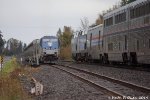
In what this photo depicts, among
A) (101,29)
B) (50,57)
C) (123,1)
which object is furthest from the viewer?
(123,1)

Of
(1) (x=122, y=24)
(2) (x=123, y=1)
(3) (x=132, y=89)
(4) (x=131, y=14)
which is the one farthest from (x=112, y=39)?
(2) (x=123, y=1)

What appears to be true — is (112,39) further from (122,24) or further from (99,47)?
(99,47)

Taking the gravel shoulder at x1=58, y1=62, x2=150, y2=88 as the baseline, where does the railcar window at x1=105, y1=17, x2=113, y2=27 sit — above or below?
above

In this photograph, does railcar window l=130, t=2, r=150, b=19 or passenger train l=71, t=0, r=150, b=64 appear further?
passenger train l=71, t=0, r=150, b=64

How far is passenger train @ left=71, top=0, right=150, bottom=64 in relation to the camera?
2536cm

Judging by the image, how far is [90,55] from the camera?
147 ft

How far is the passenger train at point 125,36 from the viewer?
2536 cm

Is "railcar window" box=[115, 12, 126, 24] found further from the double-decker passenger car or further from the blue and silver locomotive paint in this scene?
the blue and silver locomotive paint

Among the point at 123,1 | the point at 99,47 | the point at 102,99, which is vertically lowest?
the point at 102,99

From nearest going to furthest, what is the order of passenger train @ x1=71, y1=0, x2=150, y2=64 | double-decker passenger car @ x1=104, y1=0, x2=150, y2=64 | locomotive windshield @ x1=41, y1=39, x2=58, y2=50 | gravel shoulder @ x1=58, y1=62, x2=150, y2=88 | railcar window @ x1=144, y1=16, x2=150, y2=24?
gravel shoulder @ x1=58, y1=62, x2=150, y2=88 < railcar window @ x1=144, y1=16, x2=150, y2=24 < double-decker passenger car @ x1=104, y1=0, x2=150, y2=64 < passenger train @ x1=71, y1=0, x2=150, y2=64 < locomotive windshield @ x1=41, y1=39, x2=58, y2=50

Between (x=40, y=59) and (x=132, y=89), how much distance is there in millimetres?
37003

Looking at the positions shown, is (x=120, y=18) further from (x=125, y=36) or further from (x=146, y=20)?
(x=146, y=20)

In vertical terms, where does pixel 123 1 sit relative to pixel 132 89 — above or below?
above

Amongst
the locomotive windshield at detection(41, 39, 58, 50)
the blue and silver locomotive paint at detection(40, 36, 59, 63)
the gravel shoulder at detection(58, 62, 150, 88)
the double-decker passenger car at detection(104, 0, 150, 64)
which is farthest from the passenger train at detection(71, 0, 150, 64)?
the locomotive windshield at detection(41, 39, 58, 50)
